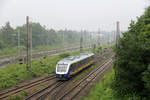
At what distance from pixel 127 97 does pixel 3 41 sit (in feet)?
167

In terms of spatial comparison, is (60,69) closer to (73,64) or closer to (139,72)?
(73,64)

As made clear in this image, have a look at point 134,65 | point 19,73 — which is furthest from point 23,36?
point 134,65

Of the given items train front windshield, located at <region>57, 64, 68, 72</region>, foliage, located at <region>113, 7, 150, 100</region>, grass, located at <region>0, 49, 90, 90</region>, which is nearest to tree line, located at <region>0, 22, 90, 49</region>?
grass, located at <region>0, 49, 90, 90</region>

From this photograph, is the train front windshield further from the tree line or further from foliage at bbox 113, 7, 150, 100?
the tree line

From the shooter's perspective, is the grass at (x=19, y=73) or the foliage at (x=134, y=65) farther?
the grass at (x=19, y=73)

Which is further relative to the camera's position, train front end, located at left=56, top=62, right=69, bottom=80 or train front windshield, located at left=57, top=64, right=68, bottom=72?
train front windshield, located at left=57, top=64, right=68, bottom=72

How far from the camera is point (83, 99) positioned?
1550cm

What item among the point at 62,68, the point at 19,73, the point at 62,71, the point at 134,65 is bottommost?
the point at 19,73

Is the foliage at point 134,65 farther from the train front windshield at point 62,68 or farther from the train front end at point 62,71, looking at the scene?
the train front windshield at point 62,68

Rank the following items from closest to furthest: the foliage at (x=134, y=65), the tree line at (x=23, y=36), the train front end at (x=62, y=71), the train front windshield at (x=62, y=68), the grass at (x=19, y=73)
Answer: the foliage at (x=134, y=65)
the grass at (x=19, y=73)
the train front end at (x=62, y=71)
the train front windshield at (x=62, y=68)
the tree line at (x=23, y=36)

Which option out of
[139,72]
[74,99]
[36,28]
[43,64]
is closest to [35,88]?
[74,99]

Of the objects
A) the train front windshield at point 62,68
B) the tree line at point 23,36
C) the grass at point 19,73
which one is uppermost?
the tree line at point 23,36

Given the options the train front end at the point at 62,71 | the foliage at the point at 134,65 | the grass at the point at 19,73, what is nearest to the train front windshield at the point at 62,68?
the train front end at the point at 62,71

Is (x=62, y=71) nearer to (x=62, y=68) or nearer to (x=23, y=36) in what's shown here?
(x=62, y=68)
